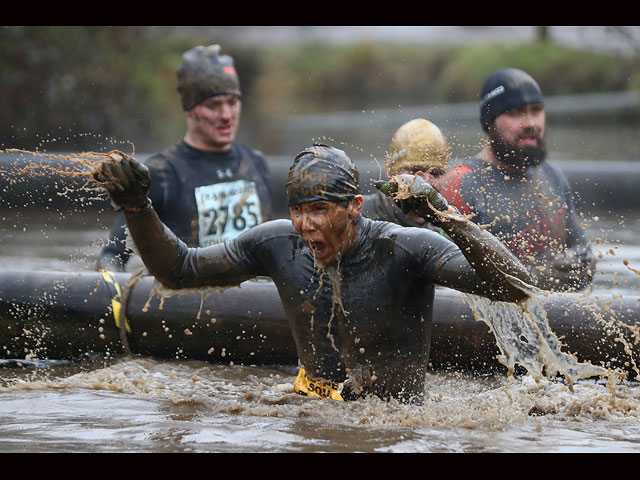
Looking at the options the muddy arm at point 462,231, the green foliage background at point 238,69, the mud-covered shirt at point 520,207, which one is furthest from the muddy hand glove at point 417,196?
the green foliage background at point 238,69

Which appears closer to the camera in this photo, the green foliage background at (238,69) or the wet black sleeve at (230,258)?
the wet black sleeve at (230,258)

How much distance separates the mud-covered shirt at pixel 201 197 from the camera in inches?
265

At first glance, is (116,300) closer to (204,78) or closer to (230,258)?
(230,258)

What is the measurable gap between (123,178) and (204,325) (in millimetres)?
1825

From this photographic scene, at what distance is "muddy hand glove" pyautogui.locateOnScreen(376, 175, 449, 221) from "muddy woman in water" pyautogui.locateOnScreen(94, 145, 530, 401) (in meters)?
0.26

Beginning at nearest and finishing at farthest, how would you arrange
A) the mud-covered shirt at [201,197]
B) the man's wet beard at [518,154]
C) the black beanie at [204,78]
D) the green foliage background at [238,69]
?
1. the man's wet beard at [518,154]
2. the mud-covered shirt at [201,197]
3. the black beanie at [204,78]
4. the green foliage background at [238,69]

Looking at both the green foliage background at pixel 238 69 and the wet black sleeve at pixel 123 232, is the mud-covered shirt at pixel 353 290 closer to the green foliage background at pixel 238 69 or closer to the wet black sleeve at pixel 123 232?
the wet black sleeve at pixel 123 232

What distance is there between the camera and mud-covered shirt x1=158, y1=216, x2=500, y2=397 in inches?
166

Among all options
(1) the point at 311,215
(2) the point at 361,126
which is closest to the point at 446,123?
(2) the point at 361,126

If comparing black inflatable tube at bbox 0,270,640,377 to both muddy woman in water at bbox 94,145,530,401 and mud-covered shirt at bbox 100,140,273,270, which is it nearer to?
mud-covered shirt at bbox 100,140,273,270

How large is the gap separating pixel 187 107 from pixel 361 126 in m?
15.7

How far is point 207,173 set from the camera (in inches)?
275

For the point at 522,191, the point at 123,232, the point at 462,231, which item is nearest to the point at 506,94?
the point at 522,191

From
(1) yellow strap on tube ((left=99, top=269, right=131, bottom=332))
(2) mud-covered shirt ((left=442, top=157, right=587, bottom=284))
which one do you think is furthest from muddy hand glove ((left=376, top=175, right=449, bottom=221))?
(1) yellow strap on tube ((left=99, top=269, right=131, bottom=332))
